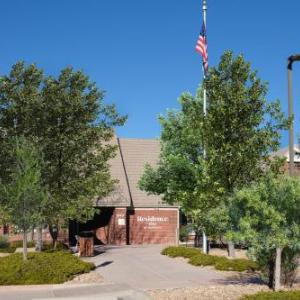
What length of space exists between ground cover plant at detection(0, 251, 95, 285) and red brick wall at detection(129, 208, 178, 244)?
21.3m

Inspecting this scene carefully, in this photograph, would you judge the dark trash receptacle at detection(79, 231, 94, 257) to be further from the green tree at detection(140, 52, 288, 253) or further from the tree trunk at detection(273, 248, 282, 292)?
the tree trunk at detection(273, 248, 282, 292)

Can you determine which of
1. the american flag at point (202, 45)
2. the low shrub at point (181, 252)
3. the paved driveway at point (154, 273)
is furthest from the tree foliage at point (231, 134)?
the american flag at point (202, 45)

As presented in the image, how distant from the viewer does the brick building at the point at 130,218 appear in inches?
1515

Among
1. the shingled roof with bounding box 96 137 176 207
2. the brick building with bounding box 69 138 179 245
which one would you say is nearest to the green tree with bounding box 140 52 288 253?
the shingled roof with bounding box 96 137 176 207

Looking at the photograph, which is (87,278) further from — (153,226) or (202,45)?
(153,226)

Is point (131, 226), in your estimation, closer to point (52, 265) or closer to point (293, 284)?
point (52, 265)

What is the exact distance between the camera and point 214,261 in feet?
69.3

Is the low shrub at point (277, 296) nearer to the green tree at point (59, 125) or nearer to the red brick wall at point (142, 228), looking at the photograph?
the green tree at point (59, 125)

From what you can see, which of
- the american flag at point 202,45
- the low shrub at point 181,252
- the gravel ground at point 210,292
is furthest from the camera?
the american flag at point 202,45

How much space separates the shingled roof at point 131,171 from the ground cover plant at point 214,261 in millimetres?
11303

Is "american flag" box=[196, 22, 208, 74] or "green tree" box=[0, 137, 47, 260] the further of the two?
"american flag" box=[196, 22, 208, 74]

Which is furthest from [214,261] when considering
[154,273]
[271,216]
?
[271,216]

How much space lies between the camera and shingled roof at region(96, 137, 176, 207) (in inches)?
1523

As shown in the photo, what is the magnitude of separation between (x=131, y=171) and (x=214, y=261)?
2136cm
